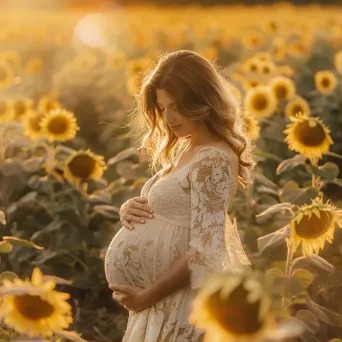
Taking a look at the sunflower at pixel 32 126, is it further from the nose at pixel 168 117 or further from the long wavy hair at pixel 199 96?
the nose at pixel 168 117

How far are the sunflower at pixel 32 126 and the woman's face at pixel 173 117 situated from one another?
99.5 inches

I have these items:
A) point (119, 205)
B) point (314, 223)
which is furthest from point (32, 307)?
point (119, 205)

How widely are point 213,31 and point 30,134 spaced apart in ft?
26.0

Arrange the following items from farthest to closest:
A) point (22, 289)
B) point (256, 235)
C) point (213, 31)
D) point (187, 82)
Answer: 1. point (213, 31)
2. point (256, 235)
3. point (187, 82)
4. point (22, 289)

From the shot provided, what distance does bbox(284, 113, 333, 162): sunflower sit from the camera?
3.95 metres

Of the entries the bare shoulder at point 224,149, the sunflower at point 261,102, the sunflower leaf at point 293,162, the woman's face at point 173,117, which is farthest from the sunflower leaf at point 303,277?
the sunflower at point 261,102

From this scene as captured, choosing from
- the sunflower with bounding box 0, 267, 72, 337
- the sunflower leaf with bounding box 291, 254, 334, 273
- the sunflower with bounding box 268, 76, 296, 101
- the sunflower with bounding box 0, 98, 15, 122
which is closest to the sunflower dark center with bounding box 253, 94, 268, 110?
the sunflower with bounding box 268, 76, 296, 101

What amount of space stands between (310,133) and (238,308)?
2.38 m

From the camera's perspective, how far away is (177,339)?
292cm

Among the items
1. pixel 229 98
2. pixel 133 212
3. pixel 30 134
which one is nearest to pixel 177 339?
pixel 133 212

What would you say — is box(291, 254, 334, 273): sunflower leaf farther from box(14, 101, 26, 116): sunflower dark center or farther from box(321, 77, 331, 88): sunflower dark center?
box(321, 77, 331, 88): sunflower dark center

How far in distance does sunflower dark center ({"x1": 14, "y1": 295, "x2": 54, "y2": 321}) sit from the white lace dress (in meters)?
0.78

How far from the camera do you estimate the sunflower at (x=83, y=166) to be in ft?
14.6

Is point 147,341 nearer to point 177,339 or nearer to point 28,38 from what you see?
point 177,339
